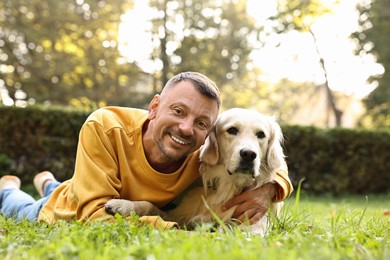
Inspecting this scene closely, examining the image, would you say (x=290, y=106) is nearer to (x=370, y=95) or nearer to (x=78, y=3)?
(x=370, y=95)

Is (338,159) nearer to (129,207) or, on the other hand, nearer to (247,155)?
(247,155)

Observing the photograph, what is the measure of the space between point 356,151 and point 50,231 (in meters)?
9.21

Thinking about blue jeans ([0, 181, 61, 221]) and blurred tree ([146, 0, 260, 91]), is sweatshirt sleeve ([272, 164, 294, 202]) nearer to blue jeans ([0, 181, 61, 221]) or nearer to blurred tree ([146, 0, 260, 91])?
blue jeans ([0, 181, 61, 221])

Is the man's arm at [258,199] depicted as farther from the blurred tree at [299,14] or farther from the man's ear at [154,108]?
the blurred tree at [299,14]

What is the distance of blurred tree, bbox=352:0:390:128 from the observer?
17734 millimetres

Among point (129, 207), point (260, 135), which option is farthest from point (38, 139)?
point (260, 135)

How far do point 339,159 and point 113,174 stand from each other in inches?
325

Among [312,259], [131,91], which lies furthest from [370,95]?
[312,259]

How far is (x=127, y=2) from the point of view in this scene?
21.8 metres

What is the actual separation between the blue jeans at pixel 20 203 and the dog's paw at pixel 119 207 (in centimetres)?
135

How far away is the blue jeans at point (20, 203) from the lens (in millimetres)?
4004

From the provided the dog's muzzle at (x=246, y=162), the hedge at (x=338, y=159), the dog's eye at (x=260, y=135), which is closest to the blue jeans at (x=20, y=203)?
the dog's muzzle at (x=246, y=162)

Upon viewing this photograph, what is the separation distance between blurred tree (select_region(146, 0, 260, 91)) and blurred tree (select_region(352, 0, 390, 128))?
577 centimetres

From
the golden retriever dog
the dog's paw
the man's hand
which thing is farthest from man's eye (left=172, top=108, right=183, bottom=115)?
the man's hand
